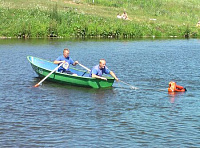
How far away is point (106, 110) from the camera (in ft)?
59.5

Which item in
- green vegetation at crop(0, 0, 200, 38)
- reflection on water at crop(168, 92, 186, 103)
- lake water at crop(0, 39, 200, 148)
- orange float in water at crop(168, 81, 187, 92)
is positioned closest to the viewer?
lake water at crop(0, 39, 200, 148)

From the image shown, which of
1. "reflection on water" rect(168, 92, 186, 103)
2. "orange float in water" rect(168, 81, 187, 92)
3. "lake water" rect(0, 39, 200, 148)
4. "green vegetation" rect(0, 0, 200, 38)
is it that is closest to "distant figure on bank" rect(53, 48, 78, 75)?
"lake water" rect(0, 39, 200, 148)

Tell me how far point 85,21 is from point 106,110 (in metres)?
37.0

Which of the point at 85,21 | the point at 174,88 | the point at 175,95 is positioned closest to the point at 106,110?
the point at 175,95

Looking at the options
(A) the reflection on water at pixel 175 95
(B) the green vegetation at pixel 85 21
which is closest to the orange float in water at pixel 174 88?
(A) the reflection on water at pixel 175 95

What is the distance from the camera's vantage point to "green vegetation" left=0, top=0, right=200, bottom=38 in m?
50.8

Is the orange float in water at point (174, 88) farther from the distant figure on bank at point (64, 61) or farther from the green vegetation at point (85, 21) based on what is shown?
the green vegetation at point (85, 21)

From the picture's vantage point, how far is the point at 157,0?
77.4 meters

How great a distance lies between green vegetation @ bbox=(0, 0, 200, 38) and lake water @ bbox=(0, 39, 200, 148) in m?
18.5

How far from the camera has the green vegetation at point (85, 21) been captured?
167 ft

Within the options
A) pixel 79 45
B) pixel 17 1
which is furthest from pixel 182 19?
pixel 79 45

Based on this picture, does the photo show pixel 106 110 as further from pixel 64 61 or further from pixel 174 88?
A: pixel 64 61

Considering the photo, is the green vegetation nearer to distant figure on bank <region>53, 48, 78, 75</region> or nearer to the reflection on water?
distant figure on bank <region>53, 48, 78, 75</region>

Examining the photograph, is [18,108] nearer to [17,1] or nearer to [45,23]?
[45,23]
